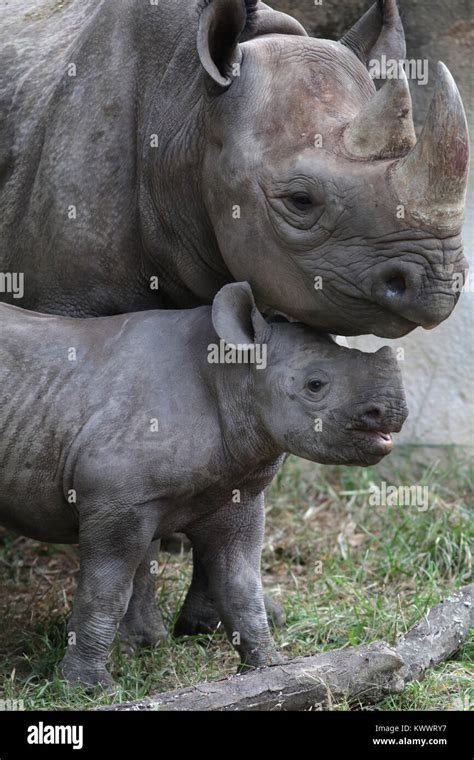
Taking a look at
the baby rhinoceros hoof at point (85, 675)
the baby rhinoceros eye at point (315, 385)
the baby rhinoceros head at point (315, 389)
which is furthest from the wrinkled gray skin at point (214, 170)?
the baby rhinoceros hoof at point (85, 675)

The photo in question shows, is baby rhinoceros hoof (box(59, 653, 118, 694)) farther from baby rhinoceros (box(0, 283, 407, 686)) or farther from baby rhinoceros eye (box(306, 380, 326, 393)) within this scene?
baby rhinoceros eye (box(306, 380, 326, 393))

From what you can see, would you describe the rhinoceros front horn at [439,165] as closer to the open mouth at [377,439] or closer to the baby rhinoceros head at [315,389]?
the baby rhinoceros head at [315,389]

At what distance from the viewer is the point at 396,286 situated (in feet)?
15.8

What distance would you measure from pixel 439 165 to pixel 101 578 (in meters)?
1.92

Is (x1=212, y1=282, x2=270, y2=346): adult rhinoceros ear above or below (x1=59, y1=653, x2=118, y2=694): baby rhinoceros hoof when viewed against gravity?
above

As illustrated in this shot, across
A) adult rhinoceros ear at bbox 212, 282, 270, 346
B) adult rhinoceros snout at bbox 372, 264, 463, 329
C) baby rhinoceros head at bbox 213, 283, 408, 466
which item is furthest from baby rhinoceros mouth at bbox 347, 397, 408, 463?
adult rhinoceros ear at bbox 212, 282, 270, 346

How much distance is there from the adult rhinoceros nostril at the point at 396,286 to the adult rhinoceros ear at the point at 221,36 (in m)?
1.05

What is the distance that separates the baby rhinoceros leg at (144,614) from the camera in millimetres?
6051

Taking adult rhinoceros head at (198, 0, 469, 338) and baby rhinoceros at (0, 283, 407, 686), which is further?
baby rhinoceros at (0, 283, 407, 686)

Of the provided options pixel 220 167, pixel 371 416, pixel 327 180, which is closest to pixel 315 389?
pixel 371 416

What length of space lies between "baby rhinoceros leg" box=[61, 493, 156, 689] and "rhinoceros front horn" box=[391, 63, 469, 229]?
58.7 inches

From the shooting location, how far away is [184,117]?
5660 millimetres

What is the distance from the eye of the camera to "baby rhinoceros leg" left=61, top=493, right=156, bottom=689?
520 cm

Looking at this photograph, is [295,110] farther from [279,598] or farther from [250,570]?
[279,598]
